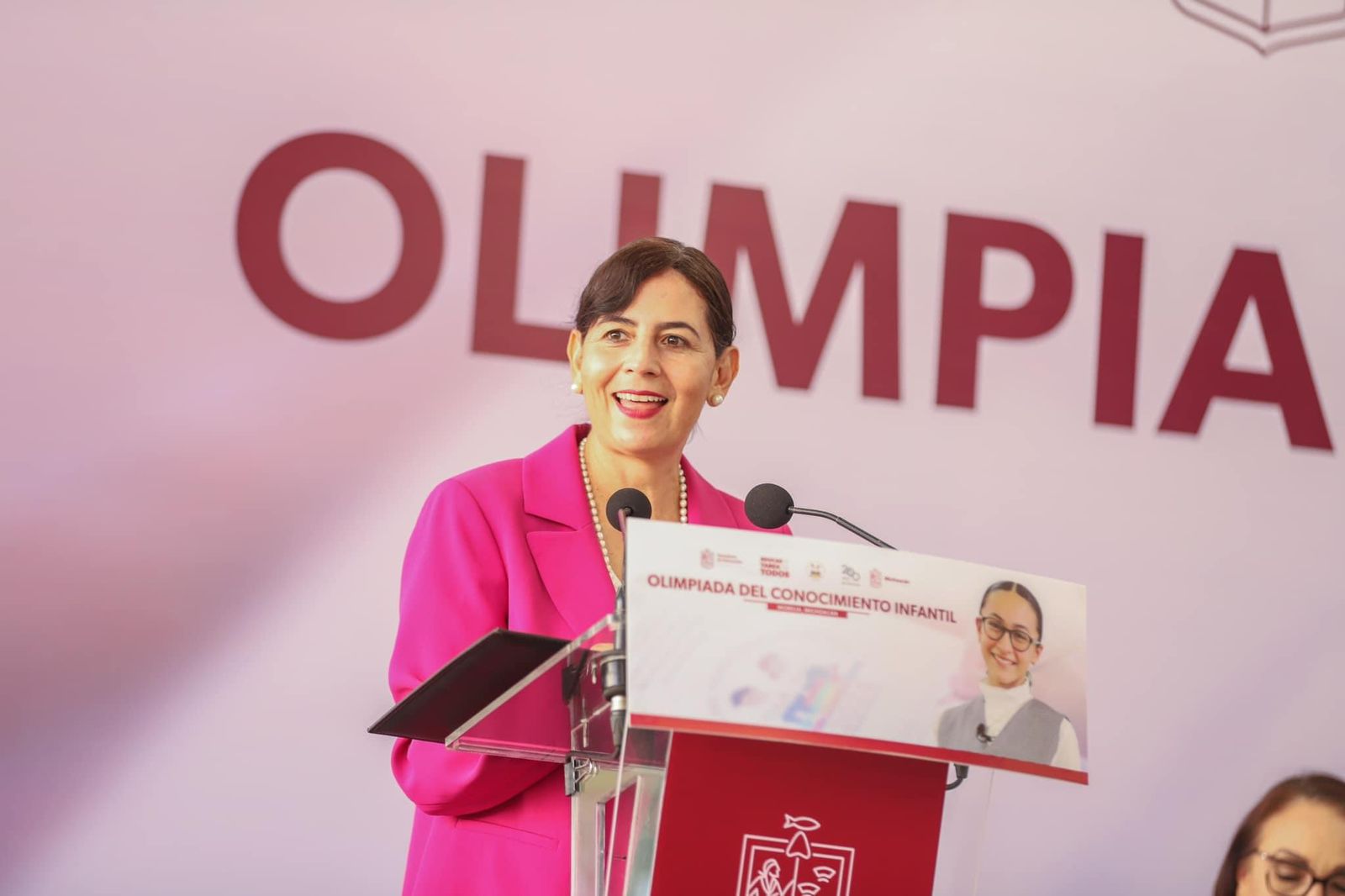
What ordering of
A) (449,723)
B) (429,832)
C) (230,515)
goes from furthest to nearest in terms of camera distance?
(230,515) → (429,832) → (449,723)

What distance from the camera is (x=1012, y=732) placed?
1.71 meters

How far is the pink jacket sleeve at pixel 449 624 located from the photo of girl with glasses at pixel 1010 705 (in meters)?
0.63

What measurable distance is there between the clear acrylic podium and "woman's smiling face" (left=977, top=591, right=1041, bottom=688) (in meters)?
0.14

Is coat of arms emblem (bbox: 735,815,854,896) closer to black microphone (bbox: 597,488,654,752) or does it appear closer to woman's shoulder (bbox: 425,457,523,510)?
black microphone (bbox: 597,488,654,752)

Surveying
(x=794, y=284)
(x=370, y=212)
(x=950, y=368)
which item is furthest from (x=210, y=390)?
(x=950, y=368)

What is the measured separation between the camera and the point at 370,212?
12.3ft

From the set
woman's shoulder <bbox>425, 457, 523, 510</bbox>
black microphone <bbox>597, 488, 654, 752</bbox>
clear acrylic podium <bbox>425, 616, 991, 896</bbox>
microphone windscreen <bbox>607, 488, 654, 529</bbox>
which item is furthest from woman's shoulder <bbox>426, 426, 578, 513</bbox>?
black microphone <bbox>597, 488, 654, 752</bbox>

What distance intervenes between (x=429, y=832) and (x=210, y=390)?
167cm

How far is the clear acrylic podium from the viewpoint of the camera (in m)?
1.65

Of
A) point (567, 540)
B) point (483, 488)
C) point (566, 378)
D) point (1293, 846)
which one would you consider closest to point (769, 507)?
point (567, 540)

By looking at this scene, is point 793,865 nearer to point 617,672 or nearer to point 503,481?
point 617,672

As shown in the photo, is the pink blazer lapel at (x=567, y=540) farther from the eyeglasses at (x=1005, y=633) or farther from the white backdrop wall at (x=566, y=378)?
the white backdrop wall at (x=566, y=378)

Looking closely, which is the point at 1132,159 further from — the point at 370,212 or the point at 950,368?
the point at 370,212

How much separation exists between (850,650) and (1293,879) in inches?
44.0
